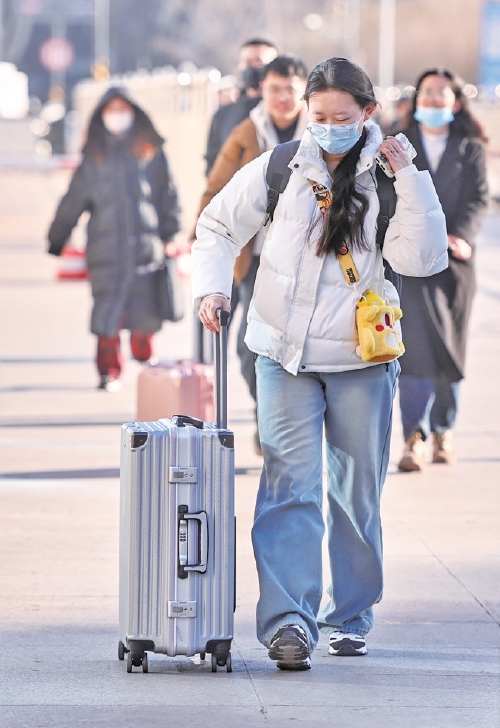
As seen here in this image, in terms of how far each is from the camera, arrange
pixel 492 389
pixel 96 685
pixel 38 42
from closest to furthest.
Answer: pixel 96 685
pixel 492 389
pixel 38 42

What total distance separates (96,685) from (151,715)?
1.11 ft

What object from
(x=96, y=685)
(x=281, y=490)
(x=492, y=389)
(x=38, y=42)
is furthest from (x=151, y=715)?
(x=38, y=42)

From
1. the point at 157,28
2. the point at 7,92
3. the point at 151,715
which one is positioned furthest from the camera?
the point at 157,28

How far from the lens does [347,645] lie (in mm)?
4770

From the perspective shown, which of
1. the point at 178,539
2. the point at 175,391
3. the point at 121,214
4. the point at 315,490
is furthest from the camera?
the point at 121,214

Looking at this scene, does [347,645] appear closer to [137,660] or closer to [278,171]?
[137,660]

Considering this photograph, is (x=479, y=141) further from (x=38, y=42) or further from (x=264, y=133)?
(x=38, y=42)

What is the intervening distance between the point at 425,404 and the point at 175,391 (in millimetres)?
1226

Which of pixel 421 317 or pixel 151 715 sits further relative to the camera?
pixel 421 317

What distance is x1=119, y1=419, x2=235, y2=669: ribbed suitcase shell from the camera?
436cm

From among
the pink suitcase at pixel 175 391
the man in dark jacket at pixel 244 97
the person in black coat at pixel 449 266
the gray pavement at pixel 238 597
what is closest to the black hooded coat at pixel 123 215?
the man in dark jacket at pixel 244 97

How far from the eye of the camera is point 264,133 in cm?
731

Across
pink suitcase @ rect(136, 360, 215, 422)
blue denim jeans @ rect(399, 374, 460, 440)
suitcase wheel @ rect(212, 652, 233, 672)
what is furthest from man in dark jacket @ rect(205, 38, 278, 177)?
suitcase wheel @ rect(212, 652, 233, 672)

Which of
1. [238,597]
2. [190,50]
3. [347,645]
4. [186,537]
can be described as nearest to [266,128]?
[238,597]
